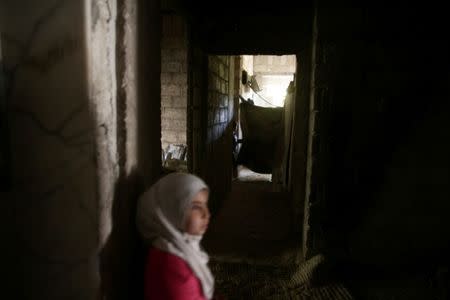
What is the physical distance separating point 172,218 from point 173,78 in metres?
6.06

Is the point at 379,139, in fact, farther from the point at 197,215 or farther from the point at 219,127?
the point at 219,127

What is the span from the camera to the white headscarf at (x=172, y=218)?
1.15 m

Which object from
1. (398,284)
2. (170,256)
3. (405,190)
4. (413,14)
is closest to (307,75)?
(413,14)

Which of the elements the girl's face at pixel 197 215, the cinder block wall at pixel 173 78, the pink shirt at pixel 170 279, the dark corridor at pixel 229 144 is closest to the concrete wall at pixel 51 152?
the dark corridor at pixel 229 144

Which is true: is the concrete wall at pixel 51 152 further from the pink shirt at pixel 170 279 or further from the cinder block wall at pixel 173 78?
the cinder block wall at pixel 173 78

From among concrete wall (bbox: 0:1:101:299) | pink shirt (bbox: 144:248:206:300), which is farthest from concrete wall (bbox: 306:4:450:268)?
concrete wall (bbox: 0:1:101:299)

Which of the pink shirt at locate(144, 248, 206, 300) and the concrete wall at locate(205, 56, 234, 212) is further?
the concrete wall at locate(205, 56, 234, 212)

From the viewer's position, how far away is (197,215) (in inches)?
47.2

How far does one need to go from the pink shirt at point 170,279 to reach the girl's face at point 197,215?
0.35 ft

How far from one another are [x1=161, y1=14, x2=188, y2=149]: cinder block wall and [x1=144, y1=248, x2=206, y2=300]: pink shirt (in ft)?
19.0

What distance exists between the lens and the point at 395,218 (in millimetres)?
3055

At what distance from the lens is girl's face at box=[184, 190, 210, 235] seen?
117 cm

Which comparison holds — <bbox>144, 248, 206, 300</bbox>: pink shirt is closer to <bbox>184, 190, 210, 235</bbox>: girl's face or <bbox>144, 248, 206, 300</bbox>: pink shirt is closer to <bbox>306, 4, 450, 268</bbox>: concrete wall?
<bbox>184, 190, 210, 235</bbox>: girl's face

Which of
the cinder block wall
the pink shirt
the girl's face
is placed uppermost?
the cinder block wall
